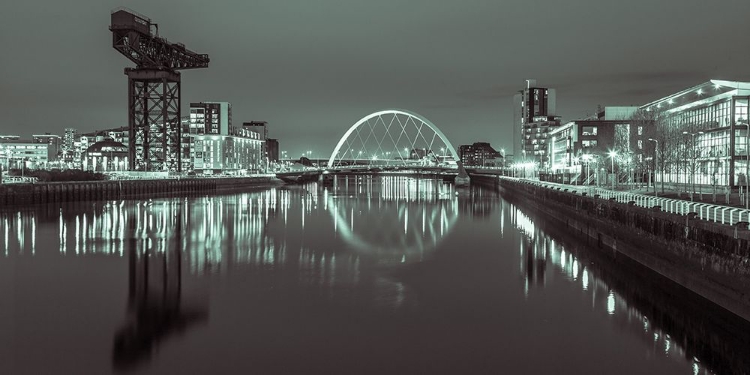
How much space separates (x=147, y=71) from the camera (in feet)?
164

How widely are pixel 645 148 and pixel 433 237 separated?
637 inches

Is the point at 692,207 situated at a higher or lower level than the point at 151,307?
higher

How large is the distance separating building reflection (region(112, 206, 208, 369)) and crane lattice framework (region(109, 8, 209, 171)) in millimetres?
29382

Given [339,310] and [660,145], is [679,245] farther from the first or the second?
[660,145]

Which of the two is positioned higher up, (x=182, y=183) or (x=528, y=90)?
(x=528, y=90)

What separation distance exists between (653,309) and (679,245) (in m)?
2.34

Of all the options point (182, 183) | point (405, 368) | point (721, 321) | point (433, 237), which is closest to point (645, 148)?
point (433, 237)

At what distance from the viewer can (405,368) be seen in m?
10.4

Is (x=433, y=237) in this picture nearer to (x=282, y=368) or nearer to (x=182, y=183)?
(x=282, y=368)

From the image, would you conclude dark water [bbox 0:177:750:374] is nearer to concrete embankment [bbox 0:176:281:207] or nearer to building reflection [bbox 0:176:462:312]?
building reflection [bbox 0:176:462:312]

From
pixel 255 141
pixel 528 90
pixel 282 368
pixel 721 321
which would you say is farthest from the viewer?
pixel 528 90

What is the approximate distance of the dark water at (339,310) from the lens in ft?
35.3

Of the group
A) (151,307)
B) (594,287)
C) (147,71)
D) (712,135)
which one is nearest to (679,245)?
(594,287)

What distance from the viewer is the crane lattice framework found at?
156ft
